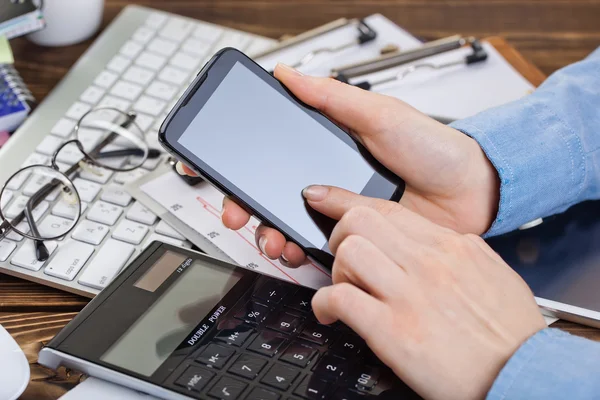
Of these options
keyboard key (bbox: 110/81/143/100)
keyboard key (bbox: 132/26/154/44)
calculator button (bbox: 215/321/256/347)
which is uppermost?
keyboard key (bbox: 132/26/154/44)

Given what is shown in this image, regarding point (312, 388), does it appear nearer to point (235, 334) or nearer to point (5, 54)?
point (235, 334)

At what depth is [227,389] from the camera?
1.57 feet

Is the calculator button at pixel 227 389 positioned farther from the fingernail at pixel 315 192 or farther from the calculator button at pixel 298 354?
the fingernail at pixel 315 192

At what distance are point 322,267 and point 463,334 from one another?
137 millimetres

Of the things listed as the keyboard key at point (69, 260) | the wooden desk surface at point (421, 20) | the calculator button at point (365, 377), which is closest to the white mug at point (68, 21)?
the wooden desk surface at point (421, 20)

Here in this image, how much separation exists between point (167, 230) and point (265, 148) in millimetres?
126

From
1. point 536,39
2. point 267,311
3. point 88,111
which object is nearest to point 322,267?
point 267,311

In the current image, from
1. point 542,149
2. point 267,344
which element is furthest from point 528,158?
point 267,344

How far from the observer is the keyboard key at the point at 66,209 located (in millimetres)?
665

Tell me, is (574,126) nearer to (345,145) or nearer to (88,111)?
(345,145)

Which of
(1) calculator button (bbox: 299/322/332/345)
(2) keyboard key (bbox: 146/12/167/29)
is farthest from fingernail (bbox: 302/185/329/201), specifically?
(2) keyboard key (bbox: 146/12/167/29)

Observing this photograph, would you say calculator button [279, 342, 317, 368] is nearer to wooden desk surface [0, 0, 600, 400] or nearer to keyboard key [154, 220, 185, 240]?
keyboard key [154, 220, 185, 240]

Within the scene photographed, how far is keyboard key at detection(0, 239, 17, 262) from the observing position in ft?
2.06

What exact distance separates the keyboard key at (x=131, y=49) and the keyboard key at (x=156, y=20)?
0.14 feet
